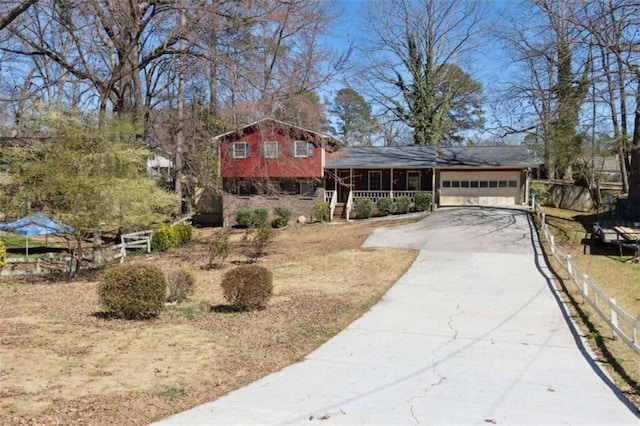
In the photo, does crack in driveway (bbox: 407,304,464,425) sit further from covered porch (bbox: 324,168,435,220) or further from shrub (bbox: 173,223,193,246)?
covered porch (bbox: 324,168,435,220)

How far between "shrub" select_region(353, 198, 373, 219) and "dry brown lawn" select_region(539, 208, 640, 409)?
32.1 ft

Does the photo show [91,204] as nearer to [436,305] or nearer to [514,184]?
[436,305]

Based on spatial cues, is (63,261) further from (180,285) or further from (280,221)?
(280,221)

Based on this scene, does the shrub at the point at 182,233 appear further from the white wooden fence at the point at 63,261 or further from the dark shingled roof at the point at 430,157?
the dark shingled roof at the point at 430,157

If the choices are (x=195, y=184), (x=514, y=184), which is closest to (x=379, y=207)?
(x=514, y=184)

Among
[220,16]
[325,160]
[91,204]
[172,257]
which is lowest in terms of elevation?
[172,257]

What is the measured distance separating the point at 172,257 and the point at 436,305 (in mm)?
13242

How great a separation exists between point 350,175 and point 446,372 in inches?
1013

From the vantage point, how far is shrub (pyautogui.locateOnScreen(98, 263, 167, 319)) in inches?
359

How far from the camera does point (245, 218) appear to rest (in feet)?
99.8

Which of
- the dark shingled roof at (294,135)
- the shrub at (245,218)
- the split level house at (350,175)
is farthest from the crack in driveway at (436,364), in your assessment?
the shrub at (245,218)

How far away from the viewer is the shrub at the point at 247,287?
10.0 m

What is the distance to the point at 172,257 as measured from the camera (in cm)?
2138

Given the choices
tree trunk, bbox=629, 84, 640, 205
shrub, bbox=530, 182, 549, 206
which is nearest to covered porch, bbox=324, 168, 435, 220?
shrub, bbox=530, 182, 549, 206
